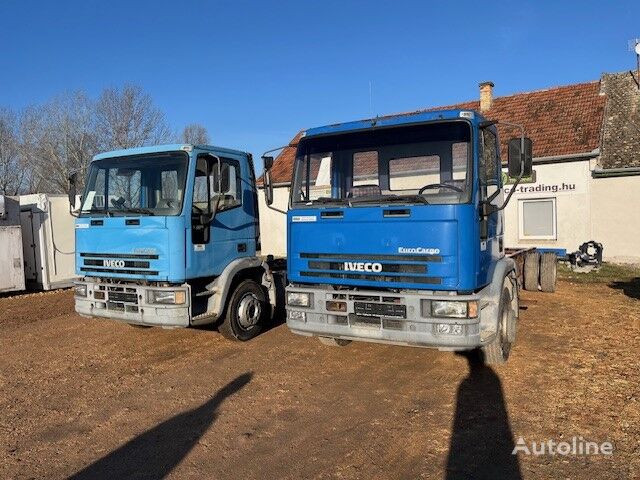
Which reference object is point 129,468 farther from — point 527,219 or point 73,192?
point 527,219

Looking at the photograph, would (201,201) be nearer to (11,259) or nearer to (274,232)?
(11,259)

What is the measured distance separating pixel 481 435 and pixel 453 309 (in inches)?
44.0

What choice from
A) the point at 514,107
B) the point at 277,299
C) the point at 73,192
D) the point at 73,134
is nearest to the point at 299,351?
the point at 277,299

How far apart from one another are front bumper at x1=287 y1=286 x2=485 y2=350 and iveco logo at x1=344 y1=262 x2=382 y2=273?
0.74ft

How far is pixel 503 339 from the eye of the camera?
5.89 meters

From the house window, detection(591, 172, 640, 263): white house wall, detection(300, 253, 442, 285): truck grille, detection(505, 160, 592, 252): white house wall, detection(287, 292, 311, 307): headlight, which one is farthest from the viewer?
the house window

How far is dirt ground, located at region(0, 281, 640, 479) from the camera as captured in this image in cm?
379

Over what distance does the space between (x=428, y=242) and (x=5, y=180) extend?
109 ft

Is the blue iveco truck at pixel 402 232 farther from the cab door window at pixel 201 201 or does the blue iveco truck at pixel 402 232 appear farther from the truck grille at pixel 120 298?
the truck grille at pixel 120 298

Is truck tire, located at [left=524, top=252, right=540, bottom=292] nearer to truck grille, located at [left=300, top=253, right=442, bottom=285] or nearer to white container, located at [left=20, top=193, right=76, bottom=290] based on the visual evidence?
truck grille, located at [left=300, top=253, right=442, bottom=285]

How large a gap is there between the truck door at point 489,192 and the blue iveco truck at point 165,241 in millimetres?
3324

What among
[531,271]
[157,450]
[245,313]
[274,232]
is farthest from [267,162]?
[274,232]

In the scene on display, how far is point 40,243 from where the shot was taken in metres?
12.9

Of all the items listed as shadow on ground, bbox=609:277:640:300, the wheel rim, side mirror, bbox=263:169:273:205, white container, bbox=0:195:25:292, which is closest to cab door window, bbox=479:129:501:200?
side mirror, bbox=263:169:273:205
